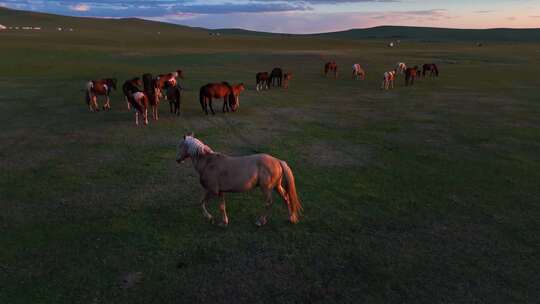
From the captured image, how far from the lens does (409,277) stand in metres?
6.13

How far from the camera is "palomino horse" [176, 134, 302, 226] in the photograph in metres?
7.14

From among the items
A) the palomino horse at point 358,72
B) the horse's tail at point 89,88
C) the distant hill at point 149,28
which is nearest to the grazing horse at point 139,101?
the horse's tail at point 89,88

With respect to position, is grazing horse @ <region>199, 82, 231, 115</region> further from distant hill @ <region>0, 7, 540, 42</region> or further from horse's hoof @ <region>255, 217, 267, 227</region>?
distant hill @ <region>0, 7, 540, 42</region>

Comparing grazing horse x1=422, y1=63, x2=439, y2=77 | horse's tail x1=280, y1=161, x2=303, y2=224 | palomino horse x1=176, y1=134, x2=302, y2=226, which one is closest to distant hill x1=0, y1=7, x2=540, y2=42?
grazing horse x1=422, y1=63, x2=439, y2=77

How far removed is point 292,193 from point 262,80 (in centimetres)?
1858

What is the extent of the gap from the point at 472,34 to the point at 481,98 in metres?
186

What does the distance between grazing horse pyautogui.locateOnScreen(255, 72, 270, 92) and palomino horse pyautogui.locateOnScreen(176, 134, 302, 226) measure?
17797 mm

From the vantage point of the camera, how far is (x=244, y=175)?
7.15 metres

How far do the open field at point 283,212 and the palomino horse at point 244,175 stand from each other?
2.08 ft

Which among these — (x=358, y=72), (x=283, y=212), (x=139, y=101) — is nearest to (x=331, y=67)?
(x=358, y=72)

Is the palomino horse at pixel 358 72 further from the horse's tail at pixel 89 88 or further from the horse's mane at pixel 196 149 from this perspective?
the horse's mane at pixel 196 149

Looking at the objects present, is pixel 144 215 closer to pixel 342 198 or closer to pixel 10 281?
pixel 10 281

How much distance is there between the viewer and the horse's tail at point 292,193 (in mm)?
7240

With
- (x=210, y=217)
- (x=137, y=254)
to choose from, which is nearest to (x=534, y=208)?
(x=210, y=217)
